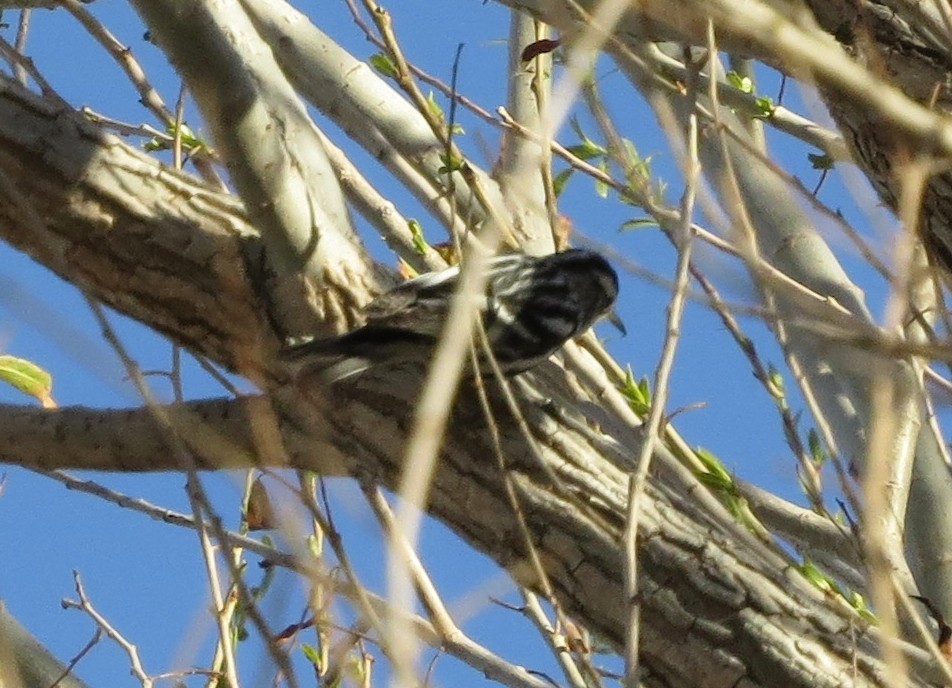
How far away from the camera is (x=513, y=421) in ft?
10.5

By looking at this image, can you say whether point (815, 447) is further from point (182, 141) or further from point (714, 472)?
point (182, 141)

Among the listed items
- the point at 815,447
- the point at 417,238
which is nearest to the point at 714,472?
the point at 815,447

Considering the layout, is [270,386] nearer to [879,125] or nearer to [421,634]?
[421,634]

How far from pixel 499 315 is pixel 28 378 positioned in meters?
1.39

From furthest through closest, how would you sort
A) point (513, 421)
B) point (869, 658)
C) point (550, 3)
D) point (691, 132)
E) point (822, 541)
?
point (822, 541) < point (513, 421) < point (869, 658) < point (550, 3) < point (691, 132)

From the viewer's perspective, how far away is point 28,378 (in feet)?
13.0

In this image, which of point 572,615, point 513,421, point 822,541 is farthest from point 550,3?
point 822,541

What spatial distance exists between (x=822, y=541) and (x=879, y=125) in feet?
4.65

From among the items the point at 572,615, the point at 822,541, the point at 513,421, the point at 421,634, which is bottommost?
the point at 421,634

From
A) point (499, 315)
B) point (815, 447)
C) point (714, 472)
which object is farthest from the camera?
point (815, 447)

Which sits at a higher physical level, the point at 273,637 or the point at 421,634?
the point at 421,634

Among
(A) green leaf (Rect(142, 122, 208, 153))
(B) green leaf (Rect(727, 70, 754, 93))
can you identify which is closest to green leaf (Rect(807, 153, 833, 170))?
(B) green leaf (Rect(727, 70, 754, 93))

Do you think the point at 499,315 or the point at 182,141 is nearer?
the point at 499,315

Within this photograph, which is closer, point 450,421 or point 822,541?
point 450,421
